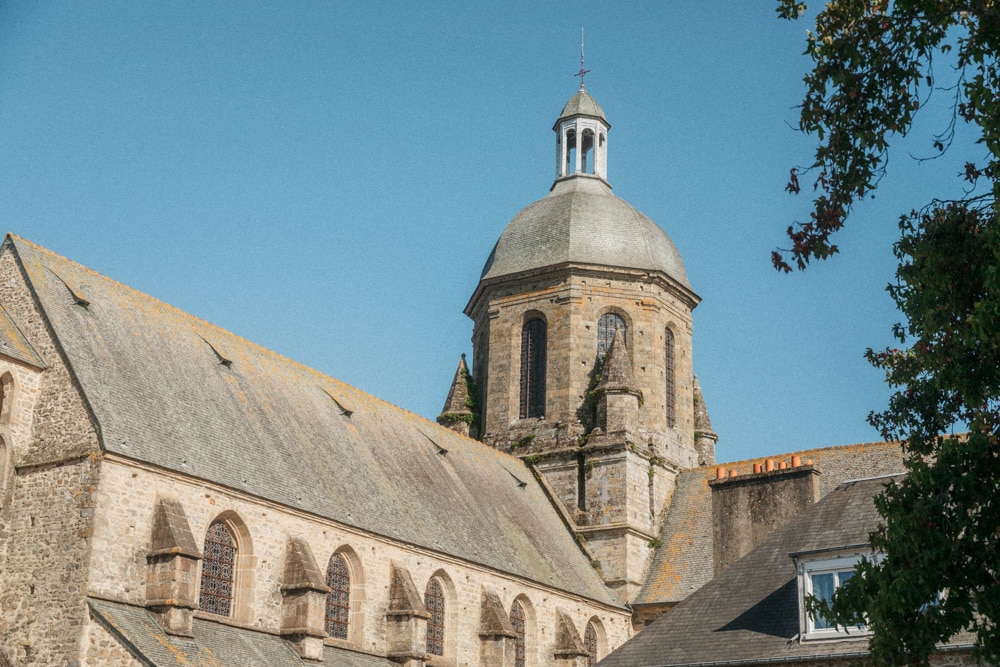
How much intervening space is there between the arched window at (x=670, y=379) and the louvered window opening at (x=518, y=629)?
11374mm

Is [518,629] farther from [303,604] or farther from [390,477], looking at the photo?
[303,604]

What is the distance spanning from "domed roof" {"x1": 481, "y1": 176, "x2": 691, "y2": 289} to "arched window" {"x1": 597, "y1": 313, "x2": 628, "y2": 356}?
176cm

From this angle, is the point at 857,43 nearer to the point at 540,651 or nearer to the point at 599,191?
the point at 540,651

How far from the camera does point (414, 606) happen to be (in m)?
26.6

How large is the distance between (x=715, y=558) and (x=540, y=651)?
6600 millimetres

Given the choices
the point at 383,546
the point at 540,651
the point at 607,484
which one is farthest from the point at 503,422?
the point at 383,546

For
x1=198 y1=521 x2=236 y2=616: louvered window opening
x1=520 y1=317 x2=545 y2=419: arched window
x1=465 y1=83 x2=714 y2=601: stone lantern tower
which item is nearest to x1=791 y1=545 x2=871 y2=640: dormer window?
x1=198 y1=521 x2=236 y2=616: louvered window opening

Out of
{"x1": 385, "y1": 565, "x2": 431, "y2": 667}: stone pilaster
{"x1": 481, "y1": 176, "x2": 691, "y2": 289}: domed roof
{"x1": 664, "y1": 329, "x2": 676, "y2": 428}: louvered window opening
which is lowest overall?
{"x1": 385, "y1": 565, "x2": 431, "y2": 667}: stone pilaster

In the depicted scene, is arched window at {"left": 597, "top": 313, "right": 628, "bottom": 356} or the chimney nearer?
the chimney

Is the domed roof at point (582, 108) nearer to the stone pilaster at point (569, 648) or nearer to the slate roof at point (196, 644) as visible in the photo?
the stone pilaster at point (569, 648)

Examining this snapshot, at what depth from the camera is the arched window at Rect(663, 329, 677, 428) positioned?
40906 millimetres

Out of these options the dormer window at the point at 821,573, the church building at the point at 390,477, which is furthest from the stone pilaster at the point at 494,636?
the dormer window at the point at 821,573

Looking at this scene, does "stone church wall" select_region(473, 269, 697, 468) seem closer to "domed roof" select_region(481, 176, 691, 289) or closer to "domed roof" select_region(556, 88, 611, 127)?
"domed roof" select_region(481, 176, 691, 289)

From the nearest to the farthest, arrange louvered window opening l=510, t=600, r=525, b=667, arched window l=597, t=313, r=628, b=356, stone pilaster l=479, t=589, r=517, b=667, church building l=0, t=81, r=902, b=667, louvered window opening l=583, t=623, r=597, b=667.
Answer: church building l=0, t=81, r=902, b=667, stone pilaster l=479, t=589, r=517, b=667, louvered window opening l=510, t=600, r=525, b=667, louvered window opening l=583, t=623, r=597, b=667, arched window l=597, t=313, r=628, b=356
